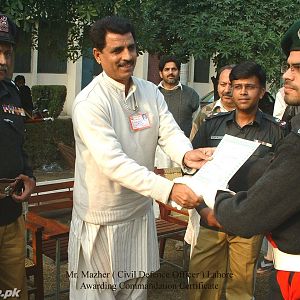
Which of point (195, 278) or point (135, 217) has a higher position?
point (135, 217)

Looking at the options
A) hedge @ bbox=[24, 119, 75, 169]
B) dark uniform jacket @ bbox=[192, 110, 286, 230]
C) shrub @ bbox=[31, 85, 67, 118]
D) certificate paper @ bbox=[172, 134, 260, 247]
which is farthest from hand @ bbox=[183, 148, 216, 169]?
shrub @ bbox=[31, 85, 67, 118]

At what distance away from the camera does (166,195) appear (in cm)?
305

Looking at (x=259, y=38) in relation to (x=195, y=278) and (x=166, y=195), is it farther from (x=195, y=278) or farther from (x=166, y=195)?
(x=166, y=195)

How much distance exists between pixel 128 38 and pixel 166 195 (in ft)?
3.08

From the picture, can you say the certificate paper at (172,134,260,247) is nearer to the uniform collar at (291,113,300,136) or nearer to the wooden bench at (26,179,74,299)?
the uniform collar at (291,113,300,136)

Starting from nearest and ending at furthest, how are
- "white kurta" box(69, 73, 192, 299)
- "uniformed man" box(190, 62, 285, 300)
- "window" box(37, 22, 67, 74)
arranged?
"white kurta" box(69, 73, 192, 299)
"uniformed man" box(190, 62, 285, 300)
"window" box(37, 22, 67, 74)

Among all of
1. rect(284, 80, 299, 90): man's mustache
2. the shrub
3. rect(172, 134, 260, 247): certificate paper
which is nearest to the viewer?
rect(284, 80, 299, 90): man's mustache

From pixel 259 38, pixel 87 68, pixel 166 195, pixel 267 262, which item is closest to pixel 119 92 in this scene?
pixel 166 195

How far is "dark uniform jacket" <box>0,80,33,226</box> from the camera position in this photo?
3.29 metres

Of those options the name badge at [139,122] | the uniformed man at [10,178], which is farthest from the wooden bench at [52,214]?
the name badge at [139,122]

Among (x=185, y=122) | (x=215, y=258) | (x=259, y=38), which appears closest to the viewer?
(x=215, y=258)

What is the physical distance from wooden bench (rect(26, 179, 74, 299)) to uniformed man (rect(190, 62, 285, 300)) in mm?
1010

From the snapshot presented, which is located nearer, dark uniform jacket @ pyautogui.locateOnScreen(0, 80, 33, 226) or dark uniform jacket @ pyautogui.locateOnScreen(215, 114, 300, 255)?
dark uniform jacket @ pyautogui.locateOnScreen(215, 114, 300, 255)

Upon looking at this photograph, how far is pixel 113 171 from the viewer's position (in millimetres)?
3109
